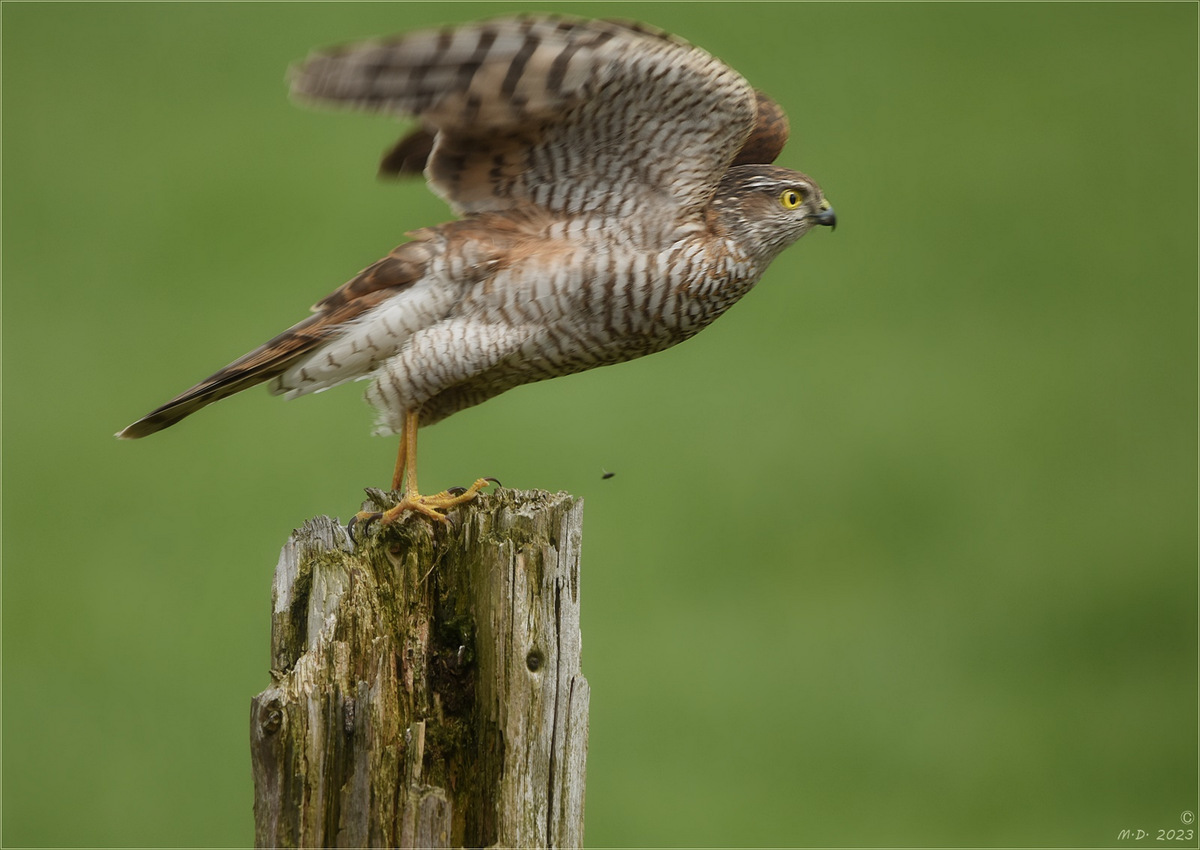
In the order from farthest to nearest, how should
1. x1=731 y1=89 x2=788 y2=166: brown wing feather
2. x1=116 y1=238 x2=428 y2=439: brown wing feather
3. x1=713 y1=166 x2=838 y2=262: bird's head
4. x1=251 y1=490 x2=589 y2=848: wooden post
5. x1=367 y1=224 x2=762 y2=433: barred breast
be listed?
1. x1=731 y1=89 x2=788 y2=166: brown wing feather
2. x1=713 y1=166 x2=838 y2=262: bird's head
3. x1=116 y1=238 x2=428 y2=439: brown wing feather
4. x1=367 y1=224 x2=762 y2=433: barred breast
5. x1=251 y1=490 x2=589 y2=848: wooden post

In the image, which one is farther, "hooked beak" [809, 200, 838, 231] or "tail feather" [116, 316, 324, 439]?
"hooked beak" [809, 200, 838, 231]

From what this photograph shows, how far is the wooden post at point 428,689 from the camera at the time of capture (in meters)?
3.54

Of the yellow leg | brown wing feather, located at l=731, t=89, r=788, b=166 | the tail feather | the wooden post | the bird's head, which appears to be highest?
brown wing feather, located at l=731, t=89, r=788, b=166

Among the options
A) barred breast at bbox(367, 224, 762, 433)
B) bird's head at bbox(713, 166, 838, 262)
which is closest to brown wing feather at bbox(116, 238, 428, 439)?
barred breast at bbox(367, 224, 762, 433)

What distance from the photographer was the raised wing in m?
4.36

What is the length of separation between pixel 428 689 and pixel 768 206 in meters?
2.29

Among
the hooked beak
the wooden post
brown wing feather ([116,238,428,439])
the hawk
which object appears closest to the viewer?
the wooden post

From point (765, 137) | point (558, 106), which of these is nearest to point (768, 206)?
point (765, 137)

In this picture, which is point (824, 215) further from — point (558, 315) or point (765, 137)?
point (558, 315)

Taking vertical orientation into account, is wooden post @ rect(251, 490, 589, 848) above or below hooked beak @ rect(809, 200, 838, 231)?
below

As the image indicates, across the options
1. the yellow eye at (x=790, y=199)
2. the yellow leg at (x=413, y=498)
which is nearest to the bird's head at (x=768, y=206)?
the yellow eye at (x=790, y=199)

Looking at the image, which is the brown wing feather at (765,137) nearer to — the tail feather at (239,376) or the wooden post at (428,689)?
the tail feather at (239,376)

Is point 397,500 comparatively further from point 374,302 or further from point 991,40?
point 991,40

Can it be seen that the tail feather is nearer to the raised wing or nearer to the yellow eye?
Result: the raised wing
